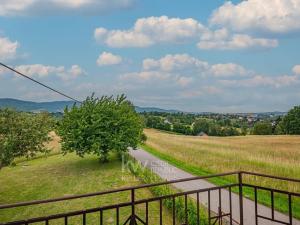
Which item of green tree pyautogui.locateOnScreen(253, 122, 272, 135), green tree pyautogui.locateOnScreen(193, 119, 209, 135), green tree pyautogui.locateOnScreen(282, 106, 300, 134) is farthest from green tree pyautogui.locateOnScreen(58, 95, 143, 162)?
green tree pyautogui.locateOnScreen(193, 119, 209, 135)

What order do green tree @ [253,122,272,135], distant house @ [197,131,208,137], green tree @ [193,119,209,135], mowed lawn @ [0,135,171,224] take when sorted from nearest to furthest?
mowed lawn @ [0,135,171,224] < green tree @ [253,122,272,135] < distant house @ [197,131,208,137] < green tree @ [193,119,209,135]

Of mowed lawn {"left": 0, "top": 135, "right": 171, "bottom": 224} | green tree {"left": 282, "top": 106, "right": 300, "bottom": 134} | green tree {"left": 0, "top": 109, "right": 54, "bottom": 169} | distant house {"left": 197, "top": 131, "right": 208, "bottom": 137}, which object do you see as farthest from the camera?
distant house {"left": 197, "top": 131, "right": 208, "bottom": 137}

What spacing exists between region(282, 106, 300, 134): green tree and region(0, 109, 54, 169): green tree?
200ft

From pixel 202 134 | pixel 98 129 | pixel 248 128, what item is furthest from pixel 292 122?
pixel 98 129

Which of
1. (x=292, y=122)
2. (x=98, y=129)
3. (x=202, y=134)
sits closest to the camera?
(x=98, y=129)

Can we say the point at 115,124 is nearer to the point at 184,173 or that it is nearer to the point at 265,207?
the point at 184,173

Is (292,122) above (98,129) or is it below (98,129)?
below

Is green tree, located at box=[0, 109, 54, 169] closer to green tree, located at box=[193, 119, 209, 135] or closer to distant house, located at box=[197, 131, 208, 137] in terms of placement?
distant house, located at box=[197, 131, 208, 137]

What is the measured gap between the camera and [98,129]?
22.4 metres

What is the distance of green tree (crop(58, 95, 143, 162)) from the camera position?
73.2 ft

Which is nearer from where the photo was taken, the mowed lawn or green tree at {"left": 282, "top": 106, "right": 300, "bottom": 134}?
the mowed lawn

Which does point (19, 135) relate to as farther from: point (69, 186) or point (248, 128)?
point (248, 128)

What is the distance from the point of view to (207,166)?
19.3 meters

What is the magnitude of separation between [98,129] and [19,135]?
5232 millimetres
